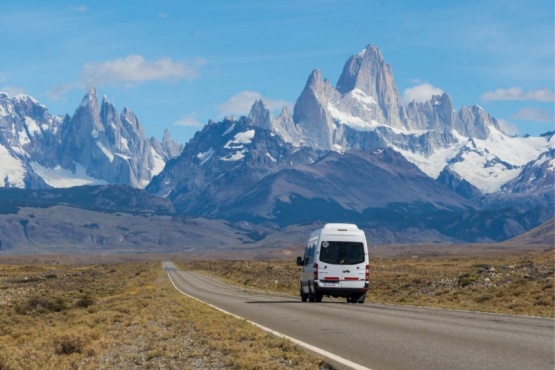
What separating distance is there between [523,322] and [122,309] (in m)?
21.1

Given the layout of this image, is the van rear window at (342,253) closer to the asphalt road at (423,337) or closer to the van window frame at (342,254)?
the van window frame at (342,254)

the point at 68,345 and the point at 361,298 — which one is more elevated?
the point at 361,298

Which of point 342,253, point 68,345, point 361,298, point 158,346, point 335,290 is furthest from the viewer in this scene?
point 361,298

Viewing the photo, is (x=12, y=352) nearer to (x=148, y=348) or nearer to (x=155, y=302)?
(x=148, y=348)

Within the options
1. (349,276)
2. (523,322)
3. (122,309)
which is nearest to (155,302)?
(122,309)

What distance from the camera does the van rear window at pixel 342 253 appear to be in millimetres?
41250

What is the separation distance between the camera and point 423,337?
71.4 ft

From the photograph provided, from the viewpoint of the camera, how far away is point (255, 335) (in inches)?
923

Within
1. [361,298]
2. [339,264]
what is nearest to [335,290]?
Result: [339,264]

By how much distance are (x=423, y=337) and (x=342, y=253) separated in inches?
775

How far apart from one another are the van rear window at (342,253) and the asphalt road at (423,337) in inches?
298

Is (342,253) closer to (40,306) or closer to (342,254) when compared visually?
(342,254)

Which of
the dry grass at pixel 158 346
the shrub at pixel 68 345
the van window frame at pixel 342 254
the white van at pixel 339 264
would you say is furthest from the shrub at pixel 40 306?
the shrub at pixel 68 345

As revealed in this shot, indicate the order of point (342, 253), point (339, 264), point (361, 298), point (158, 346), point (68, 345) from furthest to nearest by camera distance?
point (361, 298), point (342, 253), point (339, 264), point (158, 346), point (68, 345)
